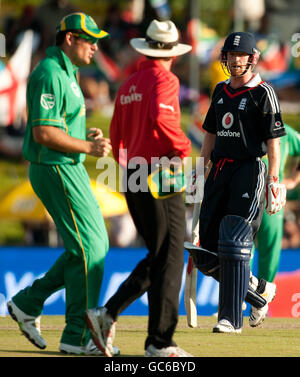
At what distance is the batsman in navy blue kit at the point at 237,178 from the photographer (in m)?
6.90

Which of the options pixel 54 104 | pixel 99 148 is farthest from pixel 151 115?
pixel 54 104

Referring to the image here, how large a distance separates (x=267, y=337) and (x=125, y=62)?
12.5 m

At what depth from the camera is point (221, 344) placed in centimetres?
718

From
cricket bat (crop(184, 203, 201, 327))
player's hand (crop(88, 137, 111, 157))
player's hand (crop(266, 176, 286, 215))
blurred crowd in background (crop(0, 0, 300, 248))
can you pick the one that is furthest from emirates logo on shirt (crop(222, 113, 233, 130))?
blurred crowd in background (crop(0, 0, 300, 248))

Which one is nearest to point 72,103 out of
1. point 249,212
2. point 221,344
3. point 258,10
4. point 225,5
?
point 249,212

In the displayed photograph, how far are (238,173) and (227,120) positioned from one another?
41cm

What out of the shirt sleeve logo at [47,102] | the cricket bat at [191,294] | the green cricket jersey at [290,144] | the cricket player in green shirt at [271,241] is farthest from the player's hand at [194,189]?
the cricket player in green shirt at [271,241]

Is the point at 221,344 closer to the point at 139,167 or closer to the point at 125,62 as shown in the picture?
the point at 139,167

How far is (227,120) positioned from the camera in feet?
23.4

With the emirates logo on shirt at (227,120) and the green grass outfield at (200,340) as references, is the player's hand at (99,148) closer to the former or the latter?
the emirates logo on shirt at (227,120)

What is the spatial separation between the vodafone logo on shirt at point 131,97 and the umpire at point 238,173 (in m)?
0.80

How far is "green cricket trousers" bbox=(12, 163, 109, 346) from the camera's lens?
6.70 meters

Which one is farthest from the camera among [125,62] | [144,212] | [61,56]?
[125,62]

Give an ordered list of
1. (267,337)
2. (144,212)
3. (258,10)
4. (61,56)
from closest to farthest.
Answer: (144,212)
(61,56)
(267,337)
(258,10)
